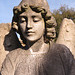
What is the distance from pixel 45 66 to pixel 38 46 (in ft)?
1.10

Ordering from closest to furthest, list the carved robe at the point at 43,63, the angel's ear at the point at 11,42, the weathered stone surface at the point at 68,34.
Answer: the carved robe at the point at 43,63 < the angel's ear at the point at 11,42 < the weathered stone surface at the point at 68,34

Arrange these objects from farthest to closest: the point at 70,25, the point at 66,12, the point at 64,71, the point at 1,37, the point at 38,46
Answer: the point at 66,12, the point at 70,25, the point at 1,37, the point at 38,46, the point at 64,71

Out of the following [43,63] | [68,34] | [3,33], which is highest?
[3,33]

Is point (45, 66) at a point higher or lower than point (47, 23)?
lower

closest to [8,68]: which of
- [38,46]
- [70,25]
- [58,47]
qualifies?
[38,46]

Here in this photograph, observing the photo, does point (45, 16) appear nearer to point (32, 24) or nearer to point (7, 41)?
point (32, 24)

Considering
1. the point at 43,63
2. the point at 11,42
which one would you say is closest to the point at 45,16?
the point at 43,63

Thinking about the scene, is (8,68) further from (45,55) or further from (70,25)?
(70,25)

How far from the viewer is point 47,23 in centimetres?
251

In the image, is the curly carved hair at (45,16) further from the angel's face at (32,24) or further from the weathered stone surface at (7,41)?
the weathered stone surface at (7,41)

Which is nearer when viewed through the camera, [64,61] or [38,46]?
[64,61]

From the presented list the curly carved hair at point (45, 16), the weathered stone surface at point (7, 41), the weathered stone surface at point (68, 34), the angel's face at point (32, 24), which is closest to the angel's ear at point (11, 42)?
the weathered stone surface at point (7, 41)

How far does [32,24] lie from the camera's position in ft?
8.00

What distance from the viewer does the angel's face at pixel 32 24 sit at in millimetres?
2438
